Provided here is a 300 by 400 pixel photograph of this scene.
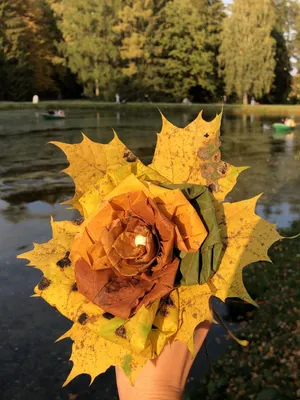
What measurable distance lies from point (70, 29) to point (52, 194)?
4322 centimetres

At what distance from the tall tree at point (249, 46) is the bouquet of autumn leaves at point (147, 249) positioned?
1760 inches

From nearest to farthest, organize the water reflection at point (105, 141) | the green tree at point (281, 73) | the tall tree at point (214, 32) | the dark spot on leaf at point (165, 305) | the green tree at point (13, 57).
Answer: the dark spot on leaf at point (165, 305) < the water reflection at point (105, 141) < the green tree at point (13, 57) < the tall tree at point (214, 32) < the green tree at point (281, 73)

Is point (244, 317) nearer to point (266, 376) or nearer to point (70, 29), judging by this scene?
point (266, 376)

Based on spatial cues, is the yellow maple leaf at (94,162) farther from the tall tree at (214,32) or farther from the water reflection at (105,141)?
the tall tree at (214,32)

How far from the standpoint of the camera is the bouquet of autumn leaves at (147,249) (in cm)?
98

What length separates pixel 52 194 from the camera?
470 inches

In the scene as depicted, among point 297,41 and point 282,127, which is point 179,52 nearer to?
point 297,41

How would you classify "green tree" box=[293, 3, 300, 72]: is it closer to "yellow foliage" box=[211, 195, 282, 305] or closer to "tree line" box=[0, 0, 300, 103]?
"tree line" box=[0, 0, 300, 103]

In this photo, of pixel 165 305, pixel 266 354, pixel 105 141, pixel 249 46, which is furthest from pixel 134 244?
pixel 249 46

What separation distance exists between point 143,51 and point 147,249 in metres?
50.3

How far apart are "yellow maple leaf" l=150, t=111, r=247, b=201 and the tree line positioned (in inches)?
1764

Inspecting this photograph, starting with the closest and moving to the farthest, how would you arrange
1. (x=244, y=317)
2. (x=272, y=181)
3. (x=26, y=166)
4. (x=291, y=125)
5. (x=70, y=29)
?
1. (x=244, y=317)
2. (x=272, y=181)
3. (x=26, y=166)
4. (x=291, y=125)
5. (x=70, y=29)

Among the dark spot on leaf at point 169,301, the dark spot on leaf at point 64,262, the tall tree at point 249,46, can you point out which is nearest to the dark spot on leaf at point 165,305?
the dark spot on leaf at point 169,301

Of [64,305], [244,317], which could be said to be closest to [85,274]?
[64,305]
